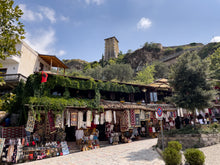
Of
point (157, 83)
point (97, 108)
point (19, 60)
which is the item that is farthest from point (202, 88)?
point (19, 60)

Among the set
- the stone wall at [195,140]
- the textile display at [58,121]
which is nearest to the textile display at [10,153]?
the textile display at [58,121]

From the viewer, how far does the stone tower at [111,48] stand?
72.7 meters

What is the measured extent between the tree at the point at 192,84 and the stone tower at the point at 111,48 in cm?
5945

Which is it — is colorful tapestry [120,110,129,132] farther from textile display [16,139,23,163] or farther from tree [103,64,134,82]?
tree [103,64,134,82]

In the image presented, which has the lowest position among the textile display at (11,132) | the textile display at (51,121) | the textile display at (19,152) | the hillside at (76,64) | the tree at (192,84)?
the textile display at (19,152)

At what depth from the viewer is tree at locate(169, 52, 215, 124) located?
12.0 m

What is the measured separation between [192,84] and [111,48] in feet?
212

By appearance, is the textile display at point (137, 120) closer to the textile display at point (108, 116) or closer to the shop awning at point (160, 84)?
the textile display at point (108, 116)

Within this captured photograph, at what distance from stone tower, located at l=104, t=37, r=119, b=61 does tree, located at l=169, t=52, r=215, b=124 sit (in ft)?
195

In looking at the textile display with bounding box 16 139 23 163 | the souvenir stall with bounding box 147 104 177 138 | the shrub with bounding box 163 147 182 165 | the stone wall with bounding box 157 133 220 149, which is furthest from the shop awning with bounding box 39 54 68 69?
the shrub with bounding box 163 147 182 165

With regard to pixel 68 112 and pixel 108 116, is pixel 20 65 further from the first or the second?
pixel 108 116

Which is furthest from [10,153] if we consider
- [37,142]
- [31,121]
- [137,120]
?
[137,120]

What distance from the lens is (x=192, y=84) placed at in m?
12.6

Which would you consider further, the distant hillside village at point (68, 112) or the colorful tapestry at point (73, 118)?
the colorful tapestry at point (73, 118)
